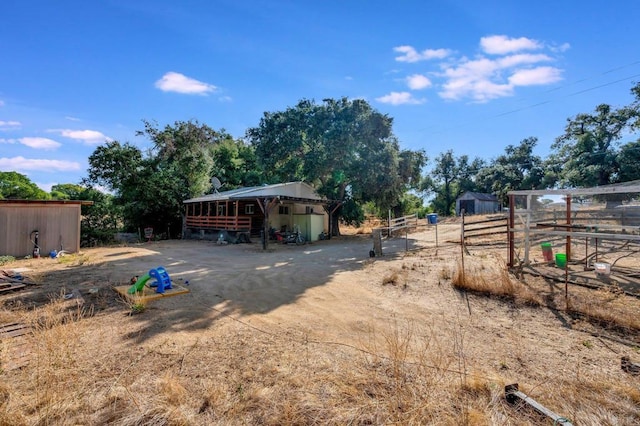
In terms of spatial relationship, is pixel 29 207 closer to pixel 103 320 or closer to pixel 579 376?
pixel 103 320

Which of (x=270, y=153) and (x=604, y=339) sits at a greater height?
(x=270, y=153)

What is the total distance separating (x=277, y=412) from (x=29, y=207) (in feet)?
45.1

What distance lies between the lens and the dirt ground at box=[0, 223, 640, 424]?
11.9 feet

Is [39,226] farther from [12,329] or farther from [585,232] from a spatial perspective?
[585,232]

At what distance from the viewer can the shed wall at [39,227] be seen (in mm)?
10977

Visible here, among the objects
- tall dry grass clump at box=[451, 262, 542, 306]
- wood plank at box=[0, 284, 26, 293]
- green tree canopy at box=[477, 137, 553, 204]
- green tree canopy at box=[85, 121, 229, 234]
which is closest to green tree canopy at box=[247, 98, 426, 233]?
green tree canopy at box=[85, 121, 229, 234]

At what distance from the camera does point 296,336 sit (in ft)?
14.2

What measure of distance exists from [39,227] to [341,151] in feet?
46.4

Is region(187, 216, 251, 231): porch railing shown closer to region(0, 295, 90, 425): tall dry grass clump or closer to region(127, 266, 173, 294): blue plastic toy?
region(127, 266, 173, 294): blue plastic toy

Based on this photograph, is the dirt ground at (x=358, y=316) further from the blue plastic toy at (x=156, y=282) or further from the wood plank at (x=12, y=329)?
the wood plank at (x=12, y=329)

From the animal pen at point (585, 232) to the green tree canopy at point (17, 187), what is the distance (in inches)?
1171

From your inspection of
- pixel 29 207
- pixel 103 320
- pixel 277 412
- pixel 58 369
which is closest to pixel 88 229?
pixel 29 207

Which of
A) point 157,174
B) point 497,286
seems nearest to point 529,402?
point 497,286

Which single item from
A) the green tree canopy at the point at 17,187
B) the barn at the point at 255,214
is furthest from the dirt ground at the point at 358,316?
the green tree canopy at the point at 17,187
